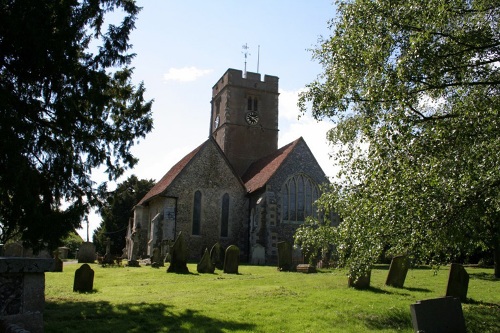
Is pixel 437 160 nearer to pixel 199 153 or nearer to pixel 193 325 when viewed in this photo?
pixel 193 325

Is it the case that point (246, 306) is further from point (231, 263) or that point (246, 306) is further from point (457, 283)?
point (231, 263)

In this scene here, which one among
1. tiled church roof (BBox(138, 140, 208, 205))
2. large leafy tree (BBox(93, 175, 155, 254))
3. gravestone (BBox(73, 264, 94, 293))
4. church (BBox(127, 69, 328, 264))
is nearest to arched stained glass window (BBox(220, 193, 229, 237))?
church (BBox(127, 69, 328, 264))

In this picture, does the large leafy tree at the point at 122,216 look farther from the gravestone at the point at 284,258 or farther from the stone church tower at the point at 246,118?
the gravestone at the point at 284,258

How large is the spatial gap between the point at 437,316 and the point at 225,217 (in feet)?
69.0

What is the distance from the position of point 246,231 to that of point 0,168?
61.0 ft

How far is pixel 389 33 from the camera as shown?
28.7ft

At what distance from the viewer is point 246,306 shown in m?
8.91

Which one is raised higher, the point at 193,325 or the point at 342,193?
the point at 342,193

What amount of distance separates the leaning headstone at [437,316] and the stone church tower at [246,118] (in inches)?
1045

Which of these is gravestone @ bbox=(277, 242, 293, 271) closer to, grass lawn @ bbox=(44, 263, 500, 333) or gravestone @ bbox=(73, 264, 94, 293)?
grass lawn @ bbox=(44, 263, 500, 333)

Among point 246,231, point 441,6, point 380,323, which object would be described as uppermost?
point 441,6

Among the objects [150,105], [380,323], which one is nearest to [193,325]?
[380,323]

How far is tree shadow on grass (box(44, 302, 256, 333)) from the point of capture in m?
6.95

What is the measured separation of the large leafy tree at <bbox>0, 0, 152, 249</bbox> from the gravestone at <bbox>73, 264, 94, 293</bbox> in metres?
1.07
